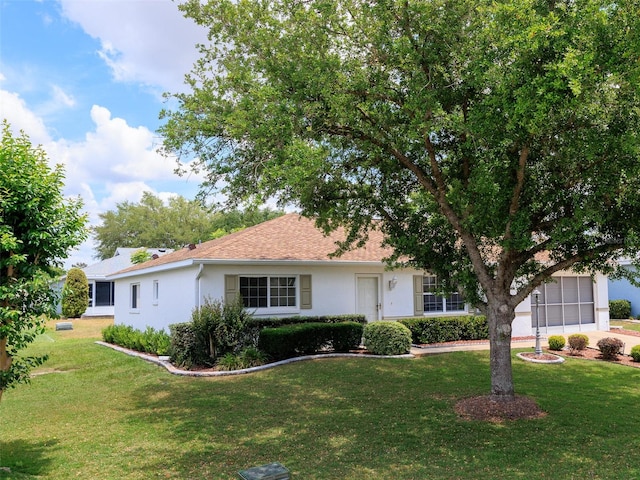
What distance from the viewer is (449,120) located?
732 cm

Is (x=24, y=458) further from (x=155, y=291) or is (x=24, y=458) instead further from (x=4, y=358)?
(x=155, y=291)

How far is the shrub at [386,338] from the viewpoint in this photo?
13305mm

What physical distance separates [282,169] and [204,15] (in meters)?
4.04

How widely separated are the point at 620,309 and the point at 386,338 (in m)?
18.9

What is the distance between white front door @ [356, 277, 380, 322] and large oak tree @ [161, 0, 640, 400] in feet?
21.4

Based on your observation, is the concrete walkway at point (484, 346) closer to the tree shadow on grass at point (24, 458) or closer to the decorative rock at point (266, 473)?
the decorative rock at point (266, 473)

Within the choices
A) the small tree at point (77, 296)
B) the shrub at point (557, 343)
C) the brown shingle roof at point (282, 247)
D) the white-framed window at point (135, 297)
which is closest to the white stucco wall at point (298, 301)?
the brown shingle roof at point (282, 247)

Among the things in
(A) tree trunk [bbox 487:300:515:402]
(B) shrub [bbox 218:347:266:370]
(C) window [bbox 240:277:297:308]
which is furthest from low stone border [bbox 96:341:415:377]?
(A) tree trunk [bbox 487:300:515:402]

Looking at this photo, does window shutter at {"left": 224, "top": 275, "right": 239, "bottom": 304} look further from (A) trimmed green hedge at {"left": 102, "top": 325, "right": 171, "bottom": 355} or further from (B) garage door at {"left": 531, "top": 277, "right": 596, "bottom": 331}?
(B) garage door at {"left": 531, "top": 277, "right": 596, "bottom": 331}

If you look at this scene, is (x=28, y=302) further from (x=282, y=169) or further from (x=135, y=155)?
(x=135, y=155)

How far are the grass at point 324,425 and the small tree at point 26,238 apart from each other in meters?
1.62

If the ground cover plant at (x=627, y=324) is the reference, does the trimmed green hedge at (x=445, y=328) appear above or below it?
above

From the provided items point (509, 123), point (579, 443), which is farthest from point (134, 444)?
point (509, 123)

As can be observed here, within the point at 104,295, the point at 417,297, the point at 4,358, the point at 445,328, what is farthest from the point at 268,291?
the point at 104,295
